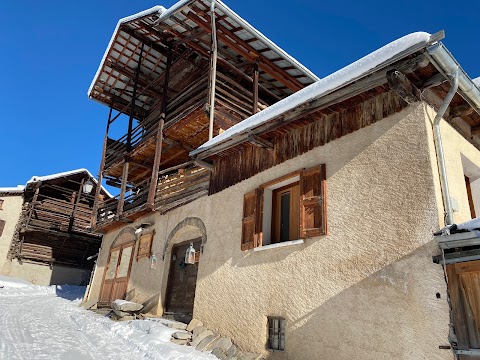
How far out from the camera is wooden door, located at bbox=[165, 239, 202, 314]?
9602 millimetres

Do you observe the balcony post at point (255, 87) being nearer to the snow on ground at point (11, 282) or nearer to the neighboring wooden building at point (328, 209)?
the neighboring wooden building at point (328, 209)

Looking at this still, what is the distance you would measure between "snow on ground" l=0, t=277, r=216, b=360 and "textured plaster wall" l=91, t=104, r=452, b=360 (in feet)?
4.11

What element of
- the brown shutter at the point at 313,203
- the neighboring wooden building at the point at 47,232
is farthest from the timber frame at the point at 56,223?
the brown shutter at the point at 313,203

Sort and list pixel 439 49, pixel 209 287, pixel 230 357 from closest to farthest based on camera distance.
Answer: pixel 439 49 → pixel 230 357 → pixel 209 287

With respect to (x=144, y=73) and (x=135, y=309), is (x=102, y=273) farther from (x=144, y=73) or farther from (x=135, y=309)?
(x=144, y=73)

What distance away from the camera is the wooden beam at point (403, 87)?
5.37 metres

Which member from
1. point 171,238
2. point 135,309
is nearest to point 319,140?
point 171,238

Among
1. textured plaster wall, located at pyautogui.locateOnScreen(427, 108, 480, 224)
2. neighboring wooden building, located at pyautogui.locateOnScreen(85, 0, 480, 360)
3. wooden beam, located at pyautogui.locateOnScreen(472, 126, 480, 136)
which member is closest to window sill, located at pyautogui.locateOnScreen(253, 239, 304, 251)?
neighboring wooden building, located at pyautogui.locateOnScreen(85, 0, 480, 360)

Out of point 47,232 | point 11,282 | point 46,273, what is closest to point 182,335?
point 11,282

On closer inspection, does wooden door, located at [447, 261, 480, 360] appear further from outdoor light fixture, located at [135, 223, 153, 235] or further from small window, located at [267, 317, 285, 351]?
outdoor light fixture, located at [135, 223, 153, 235]

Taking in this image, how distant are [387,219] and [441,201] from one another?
2.47ft

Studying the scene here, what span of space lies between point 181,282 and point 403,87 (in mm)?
7330

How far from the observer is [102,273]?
14.6 m

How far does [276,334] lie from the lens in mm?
6543
